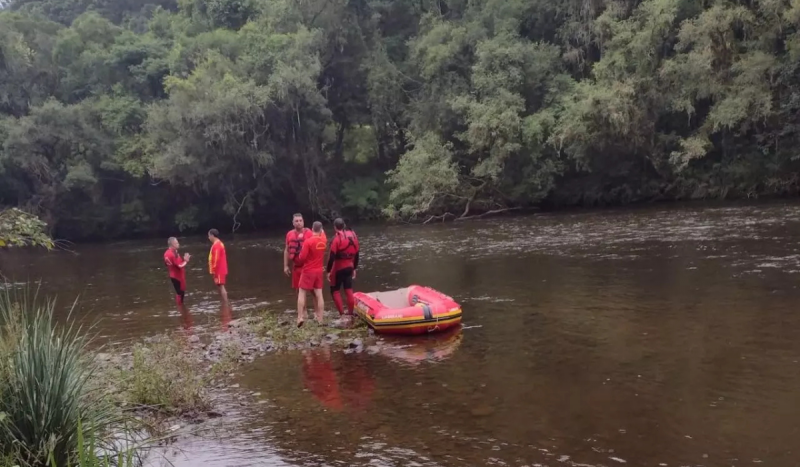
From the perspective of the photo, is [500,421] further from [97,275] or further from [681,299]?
[97,275]

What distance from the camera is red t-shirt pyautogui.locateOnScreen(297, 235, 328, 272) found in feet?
33.9

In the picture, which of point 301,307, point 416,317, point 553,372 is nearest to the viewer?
point 553,372

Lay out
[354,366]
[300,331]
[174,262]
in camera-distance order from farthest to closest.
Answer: [174,262], [300,331], [354,366]

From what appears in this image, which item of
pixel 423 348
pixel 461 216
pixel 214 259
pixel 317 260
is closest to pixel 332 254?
pixel 317 260

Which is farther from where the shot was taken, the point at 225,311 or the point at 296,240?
the point at 225,311

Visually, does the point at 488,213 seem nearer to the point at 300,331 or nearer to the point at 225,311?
the point at 225,311

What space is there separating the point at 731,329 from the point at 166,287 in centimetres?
1311

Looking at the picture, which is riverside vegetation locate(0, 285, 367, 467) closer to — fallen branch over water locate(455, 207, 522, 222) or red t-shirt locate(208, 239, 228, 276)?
red t-shirt locate(208, 239, 228, 276)

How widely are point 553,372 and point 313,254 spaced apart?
4.31m

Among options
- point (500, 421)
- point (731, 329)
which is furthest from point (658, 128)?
point (500, 421)

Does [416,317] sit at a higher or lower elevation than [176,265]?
lower

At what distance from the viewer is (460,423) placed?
6270 millimetres

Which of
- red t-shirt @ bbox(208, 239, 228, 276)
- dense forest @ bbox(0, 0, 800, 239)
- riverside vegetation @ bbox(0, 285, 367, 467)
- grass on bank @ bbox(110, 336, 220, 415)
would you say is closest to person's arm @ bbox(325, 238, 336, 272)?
grass on bank @ bbox(110, 336, 220, 415)

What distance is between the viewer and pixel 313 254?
10445 millimetres
